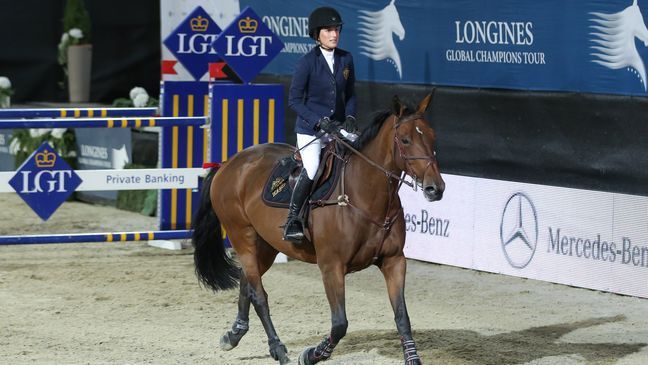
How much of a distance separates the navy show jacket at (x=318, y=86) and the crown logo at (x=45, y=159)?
4427mm

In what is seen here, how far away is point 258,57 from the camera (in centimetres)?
1273

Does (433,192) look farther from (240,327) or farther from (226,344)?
(226,344)

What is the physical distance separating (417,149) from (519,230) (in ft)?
15.3

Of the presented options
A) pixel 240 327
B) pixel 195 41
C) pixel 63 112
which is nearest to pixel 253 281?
pixel 240 327

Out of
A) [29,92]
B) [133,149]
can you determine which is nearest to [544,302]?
[133,149]

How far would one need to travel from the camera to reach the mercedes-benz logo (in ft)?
38.5

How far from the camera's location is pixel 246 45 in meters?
12.6

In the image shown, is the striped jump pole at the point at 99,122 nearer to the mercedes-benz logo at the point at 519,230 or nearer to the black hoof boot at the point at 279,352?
the mercedes-benz logo at the point at 519,230

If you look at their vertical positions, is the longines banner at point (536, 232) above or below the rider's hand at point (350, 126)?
below

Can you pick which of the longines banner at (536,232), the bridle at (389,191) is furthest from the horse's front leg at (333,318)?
the longines banner at (536,232)

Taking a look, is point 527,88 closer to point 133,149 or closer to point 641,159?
point 641,159

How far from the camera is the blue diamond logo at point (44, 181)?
39.7 ft

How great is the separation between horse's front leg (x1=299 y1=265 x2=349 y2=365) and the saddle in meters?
0.54

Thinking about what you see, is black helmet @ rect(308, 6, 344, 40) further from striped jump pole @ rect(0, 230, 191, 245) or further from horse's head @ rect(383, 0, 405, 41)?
horse's head @ rect(383, 0, 405, 41)
